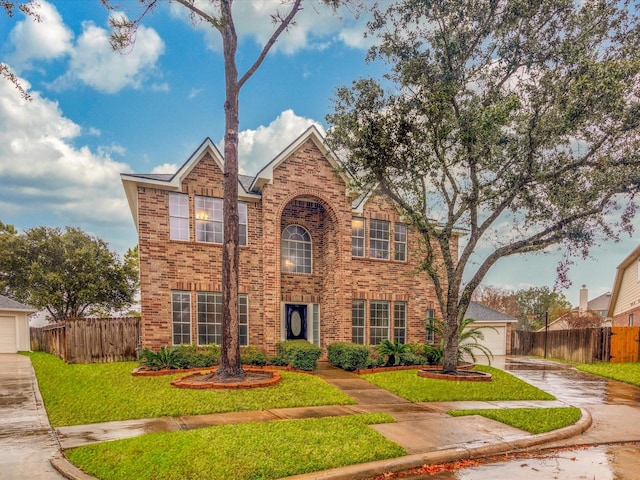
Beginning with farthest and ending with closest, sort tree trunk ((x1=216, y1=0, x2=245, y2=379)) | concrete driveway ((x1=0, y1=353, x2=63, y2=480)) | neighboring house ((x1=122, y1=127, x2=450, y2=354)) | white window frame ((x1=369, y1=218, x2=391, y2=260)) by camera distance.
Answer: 1. white window frame ((x1=369, y1=218, x2=391, y2=260))
2. neighboring house ((x1=122, y1=127, x2=450, y2=354))
3. tree trunk ((x1=216, y1=0, x2=245, y2=379))
4. concrete driveway ((x1=0, y1=353, x2=63, y2=480))

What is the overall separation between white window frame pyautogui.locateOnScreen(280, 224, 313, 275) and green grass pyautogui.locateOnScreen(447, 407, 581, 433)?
897 centimetres

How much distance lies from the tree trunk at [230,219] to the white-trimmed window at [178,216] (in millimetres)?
4240

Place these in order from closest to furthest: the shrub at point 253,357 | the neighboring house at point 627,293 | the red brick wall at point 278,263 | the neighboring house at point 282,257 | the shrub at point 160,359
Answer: the shrub at point 160,359
the shrub at point 253,357
the red brick wall at point 278,263
the neighboring house at point 282,257
the neighboring house at point 627,293

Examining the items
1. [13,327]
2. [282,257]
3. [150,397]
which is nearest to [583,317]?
[282,257]

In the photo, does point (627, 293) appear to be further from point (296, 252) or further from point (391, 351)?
point (296, 252)

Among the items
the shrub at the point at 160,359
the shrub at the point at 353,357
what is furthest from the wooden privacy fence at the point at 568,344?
the shrub at the point at 160,359

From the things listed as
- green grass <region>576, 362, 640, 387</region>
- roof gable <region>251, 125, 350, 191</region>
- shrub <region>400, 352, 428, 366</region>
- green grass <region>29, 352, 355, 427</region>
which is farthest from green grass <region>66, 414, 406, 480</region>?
green grass <region>576, 362, 640, 387</region>

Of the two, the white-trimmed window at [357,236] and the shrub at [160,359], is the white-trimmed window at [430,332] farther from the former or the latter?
the shrub at [160,359]

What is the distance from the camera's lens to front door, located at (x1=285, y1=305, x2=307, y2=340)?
1552 cm

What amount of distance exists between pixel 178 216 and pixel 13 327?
19.0 metres

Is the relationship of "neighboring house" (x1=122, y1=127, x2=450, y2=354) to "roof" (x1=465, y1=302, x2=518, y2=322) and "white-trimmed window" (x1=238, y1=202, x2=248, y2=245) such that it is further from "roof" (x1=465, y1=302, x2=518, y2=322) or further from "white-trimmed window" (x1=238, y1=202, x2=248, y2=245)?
"roof" (x1=465, y1=302, x2=518, y2=322)

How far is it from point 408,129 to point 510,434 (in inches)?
327

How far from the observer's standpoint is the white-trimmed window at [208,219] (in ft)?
45.5

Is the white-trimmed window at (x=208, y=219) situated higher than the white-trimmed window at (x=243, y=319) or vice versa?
the white-trimmed window at (x=208, y=219)
